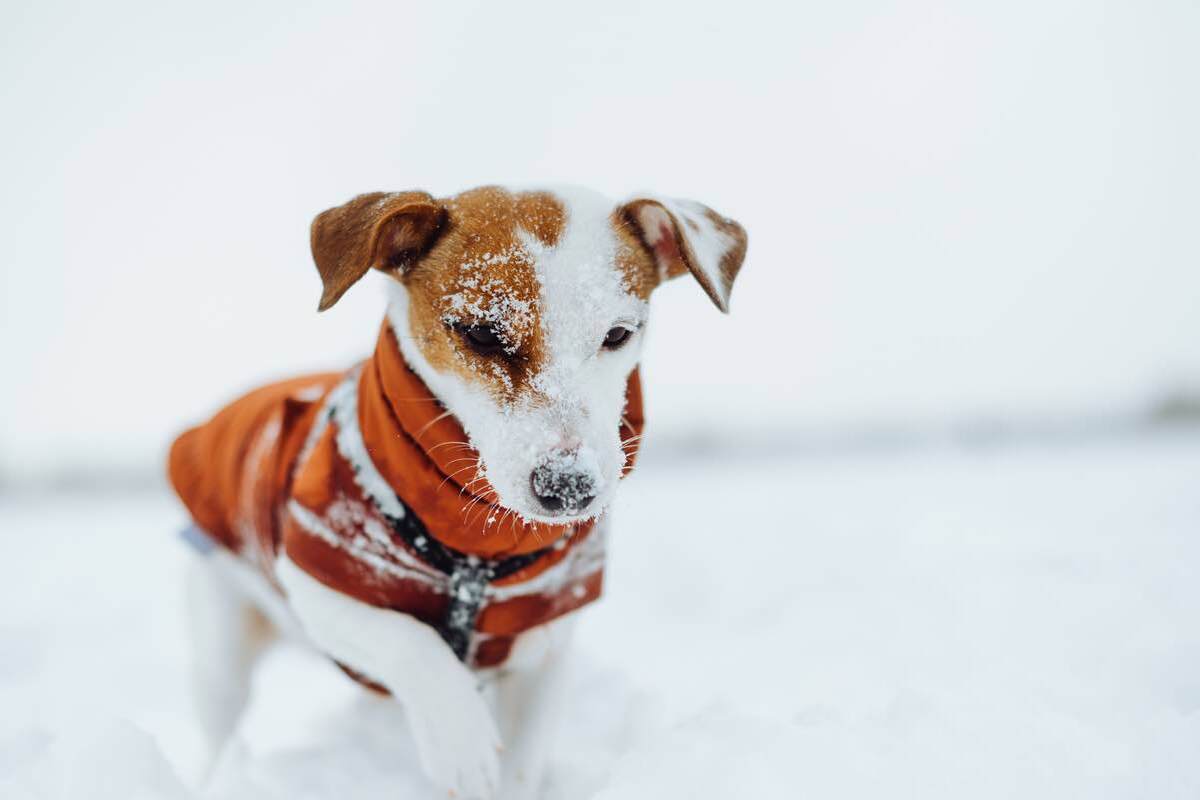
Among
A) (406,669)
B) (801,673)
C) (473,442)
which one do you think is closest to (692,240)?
(473,442)

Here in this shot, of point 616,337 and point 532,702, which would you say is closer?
point 616,337

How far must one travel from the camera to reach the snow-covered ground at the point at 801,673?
2074 mm

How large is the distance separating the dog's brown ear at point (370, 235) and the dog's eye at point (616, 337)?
58cm

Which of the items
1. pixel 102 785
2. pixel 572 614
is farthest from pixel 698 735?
pixel 102 785

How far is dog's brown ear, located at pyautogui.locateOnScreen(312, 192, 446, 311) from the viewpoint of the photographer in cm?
225

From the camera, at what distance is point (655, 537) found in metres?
7.14

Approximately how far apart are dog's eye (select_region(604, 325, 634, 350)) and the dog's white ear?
281 mm

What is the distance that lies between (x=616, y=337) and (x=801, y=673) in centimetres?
155

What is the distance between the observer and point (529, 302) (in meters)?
2.14

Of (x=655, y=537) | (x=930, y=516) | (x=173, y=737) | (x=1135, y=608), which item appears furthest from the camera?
(x=655, y=537)

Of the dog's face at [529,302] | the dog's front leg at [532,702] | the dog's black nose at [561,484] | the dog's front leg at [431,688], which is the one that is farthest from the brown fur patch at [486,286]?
the dog's front leg at [532,702]

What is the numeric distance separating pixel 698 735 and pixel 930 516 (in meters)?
3.64

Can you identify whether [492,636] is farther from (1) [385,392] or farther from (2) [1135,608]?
(2) [1135,608]

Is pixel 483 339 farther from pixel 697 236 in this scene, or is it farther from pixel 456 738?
pixel 456 738
